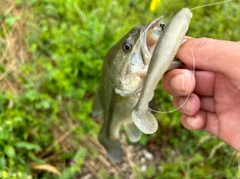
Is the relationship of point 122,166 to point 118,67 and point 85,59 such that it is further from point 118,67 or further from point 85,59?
point 118,67

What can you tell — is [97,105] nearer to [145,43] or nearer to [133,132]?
[133,132]

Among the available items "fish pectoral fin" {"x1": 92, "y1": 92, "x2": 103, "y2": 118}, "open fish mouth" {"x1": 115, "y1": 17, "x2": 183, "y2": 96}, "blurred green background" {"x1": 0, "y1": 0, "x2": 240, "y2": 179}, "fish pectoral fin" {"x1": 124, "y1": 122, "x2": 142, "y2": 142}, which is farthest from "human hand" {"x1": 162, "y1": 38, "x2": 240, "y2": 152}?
"blurred green background" {"x1": 0, "y1": 0, "x2": 240, "y2": 179}

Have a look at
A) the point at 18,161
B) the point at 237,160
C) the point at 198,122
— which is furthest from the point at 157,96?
the point at 18,161

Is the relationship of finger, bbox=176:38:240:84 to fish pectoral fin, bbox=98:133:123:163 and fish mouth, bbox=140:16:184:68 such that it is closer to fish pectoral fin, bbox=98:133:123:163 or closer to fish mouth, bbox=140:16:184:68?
fish mouth, bbox=140:16:184:68

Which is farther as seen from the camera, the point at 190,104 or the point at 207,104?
the point at 207,104

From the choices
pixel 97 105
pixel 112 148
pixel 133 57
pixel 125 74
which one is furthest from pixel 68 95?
pixel 133 57

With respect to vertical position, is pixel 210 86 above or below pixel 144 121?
below
